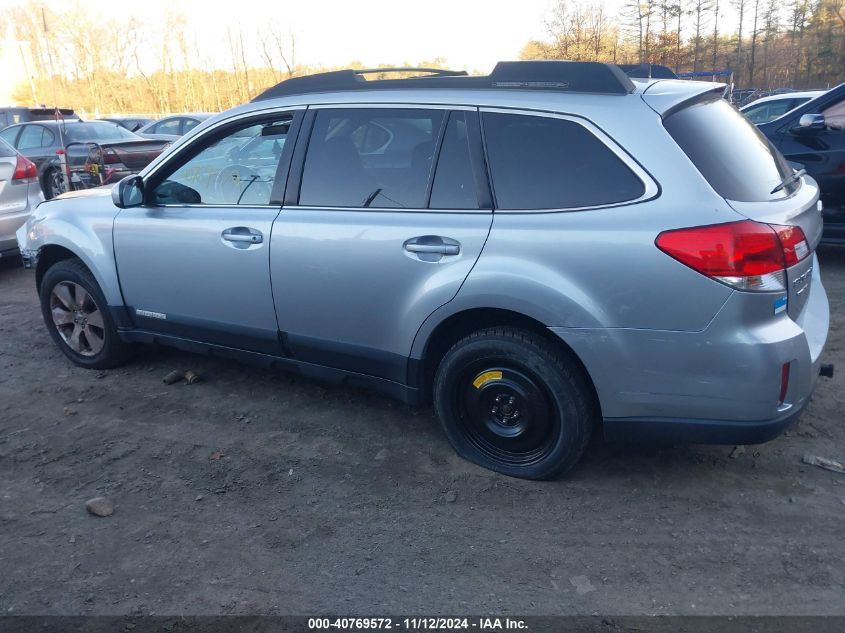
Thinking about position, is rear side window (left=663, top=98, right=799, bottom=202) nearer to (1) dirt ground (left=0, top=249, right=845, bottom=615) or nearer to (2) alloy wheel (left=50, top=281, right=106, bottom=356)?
(1) dirt ground (left=0, top=249, right=845, bottom=615)

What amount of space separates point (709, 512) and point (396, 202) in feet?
6.61

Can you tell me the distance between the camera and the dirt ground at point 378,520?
2.71 metres

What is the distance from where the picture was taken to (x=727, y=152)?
3158mm

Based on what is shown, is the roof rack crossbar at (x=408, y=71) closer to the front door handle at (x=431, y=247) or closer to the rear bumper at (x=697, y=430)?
the front door handle at (x=431, y=247)

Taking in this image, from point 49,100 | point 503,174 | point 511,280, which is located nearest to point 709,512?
point 511,280

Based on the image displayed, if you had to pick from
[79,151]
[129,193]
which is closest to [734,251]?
[129,193]

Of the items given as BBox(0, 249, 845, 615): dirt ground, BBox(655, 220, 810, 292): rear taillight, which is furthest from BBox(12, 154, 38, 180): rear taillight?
BBox(655, 220, 810, 292): rear taillight

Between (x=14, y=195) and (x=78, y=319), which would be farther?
(x=14, y=195)

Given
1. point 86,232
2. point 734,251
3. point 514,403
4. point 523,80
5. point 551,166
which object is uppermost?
point 523,80

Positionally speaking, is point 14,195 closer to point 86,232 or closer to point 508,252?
point 86,232

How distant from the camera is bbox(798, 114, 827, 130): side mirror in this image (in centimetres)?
642

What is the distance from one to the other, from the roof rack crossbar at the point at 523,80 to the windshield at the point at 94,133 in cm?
1116

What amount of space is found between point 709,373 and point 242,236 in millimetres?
2487

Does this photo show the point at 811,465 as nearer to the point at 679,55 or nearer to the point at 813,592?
the point at 813,592
